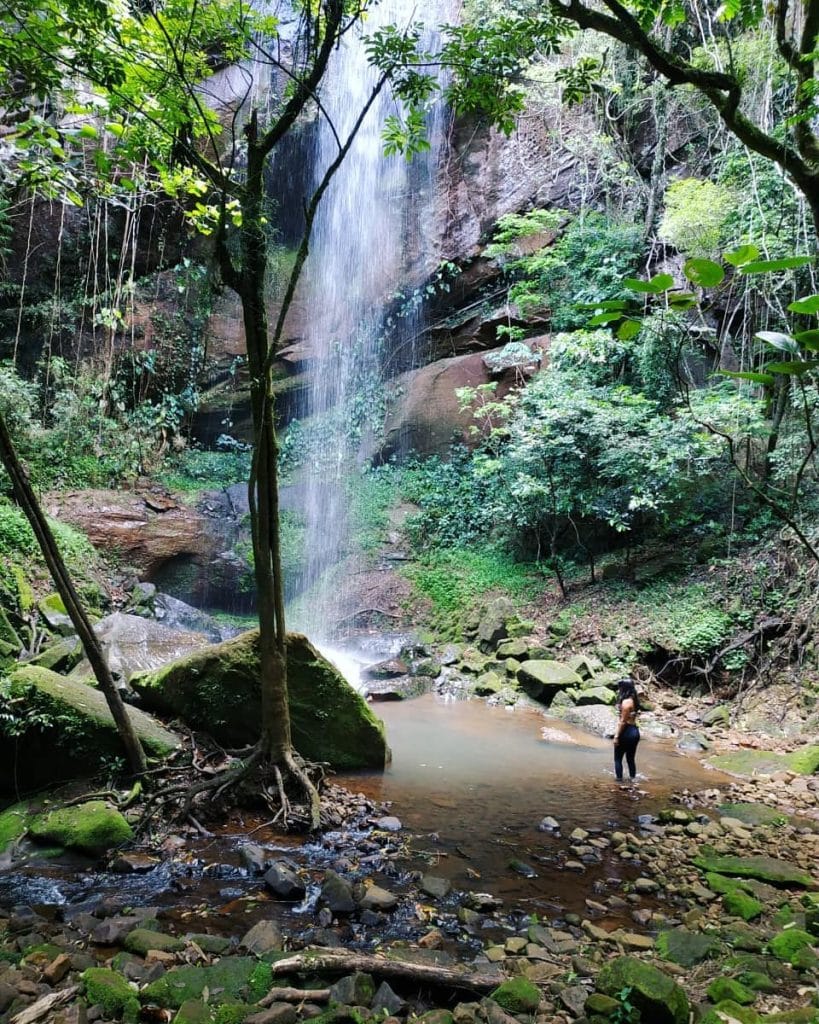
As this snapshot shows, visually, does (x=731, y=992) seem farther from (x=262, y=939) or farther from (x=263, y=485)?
(x=263, y=485)

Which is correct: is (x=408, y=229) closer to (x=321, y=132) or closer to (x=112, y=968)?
(x=321, y=132)

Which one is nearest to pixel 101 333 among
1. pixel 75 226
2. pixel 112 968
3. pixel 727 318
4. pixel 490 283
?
pixel 75 226

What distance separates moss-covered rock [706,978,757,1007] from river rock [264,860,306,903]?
2.22 m

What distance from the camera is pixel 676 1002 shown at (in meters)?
2.44

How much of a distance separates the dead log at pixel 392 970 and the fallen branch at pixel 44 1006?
0.80 m

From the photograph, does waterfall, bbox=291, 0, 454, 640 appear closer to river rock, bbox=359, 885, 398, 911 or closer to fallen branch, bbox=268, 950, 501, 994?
river rock, bbox=359, 885, 398, 911

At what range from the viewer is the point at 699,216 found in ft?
36.8

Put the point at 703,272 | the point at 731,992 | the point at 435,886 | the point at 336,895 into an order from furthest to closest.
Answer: the point at 435,886 < the point at 336,895 < the point at 731,992 < the point at 703,272

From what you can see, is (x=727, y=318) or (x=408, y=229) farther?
(x=408, y=229)

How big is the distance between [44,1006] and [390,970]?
1370 millimetres

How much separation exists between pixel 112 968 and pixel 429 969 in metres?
1.39

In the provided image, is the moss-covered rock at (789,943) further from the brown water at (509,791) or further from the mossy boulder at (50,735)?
the mossy boulder at (50,735)

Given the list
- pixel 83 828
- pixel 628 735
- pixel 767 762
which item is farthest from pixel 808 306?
pixel 767 762

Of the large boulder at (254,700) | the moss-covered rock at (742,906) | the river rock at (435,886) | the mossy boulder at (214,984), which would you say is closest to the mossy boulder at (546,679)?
the large boulder at (254,700)
